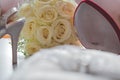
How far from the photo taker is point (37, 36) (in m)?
0.74

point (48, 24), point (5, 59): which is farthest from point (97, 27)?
point (5, 59)

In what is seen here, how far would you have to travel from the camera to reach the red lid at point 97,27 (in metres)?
0.63

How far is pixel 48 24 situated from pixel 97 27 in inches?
6.5

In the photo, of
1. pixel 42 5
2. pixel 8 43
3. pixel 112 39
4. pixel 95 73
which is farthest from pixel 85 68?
pixel 8 43

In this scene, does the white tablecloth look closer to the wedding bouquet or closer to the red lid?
the wedding bouquet

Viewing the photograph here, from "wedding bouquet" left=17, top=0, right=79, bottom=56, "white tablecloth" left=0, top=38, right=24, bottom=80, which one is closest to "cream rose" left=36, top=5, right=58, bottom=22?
"wedding bouquet" left=17, top=0, right=79, bottom=56

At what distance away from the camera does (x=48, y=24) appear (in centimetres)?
75

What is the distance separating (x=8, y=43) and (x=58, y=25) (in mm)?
299

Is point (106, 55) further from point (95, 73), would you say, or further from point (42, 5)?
point (42, 5)

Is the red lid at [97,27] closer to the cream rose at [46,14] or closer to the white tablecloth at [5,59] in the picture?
the cream rose at [46,14]

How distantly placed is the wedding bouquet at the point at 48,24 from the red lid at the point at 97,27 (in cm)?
6

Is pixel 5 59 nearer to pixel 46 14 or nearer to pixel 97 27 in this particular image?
pixel 46 14

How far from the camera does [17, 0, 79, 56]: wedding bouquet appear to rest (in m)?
0.74

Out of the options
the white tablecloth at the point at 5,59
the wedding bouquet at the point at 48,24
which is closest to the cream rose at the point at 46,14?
the wedding bouquet at the point at 48,24
